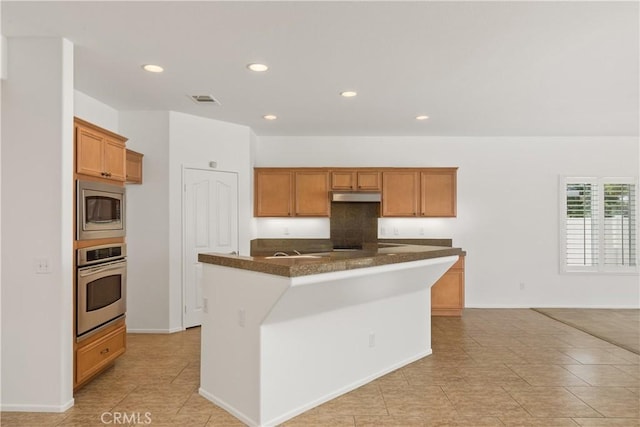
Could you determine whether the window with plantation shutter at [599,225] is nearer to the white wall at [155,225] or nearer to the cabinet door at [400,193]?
the cabinet door at [400,193]

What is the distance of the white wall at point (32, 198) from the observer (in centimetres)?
279

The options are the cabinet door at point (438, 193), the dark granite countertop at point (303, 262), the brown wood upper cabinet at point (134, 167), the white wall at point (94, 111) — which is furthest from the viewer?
the cabinet door at point (438, 193)

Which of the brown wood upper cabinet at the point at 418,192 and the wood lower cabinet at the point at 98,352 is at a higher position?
the brown wood upper cabinet at the point at 418,192

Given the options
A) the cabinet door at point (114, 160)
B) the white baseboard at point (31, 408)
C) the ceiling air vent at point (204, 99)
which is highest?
the ceiling air vent at point (204, 99)

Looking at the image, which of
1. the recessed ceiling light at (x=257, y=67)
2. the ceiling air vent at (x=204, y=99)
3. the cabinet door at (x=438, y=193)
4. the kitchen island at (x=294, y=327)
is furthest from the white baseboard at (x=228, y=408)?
the cabinet door at (x=438, y=193)

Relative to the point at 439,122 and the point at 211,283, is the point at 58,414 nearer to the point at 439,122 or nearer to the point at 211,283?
the point at 211,283

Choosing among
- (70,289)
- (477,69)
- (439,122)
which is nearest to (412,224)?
(439,122)

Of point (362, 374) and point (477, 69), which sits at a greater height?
point (477, 69)

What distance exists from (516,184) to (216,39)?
542 cm

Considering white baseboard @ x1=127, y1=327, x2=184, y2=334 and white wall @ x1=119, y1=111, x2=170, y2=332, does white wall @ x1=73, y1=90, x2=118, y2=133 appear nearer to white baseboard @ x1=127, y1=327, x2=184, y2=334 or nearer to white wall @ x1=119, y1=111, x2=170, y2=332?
white wall @ x1=119, y1=111, x2=170, y2=332

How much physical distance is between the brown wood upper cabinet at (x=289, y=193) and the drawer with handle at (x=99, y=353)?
2780 millimetres

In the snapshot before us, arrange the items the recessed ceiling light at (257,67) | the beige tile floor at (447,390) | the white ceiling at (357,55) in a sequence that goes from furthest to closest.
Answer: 1. the recessed ceiling light at (257,67)
2. the beige tile floor at (447,390)
3. the white ceiling at (357,55)

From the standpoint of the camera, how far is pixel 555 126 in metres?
5.52

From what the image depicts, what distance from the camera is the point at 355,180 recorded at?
5.94 metres
